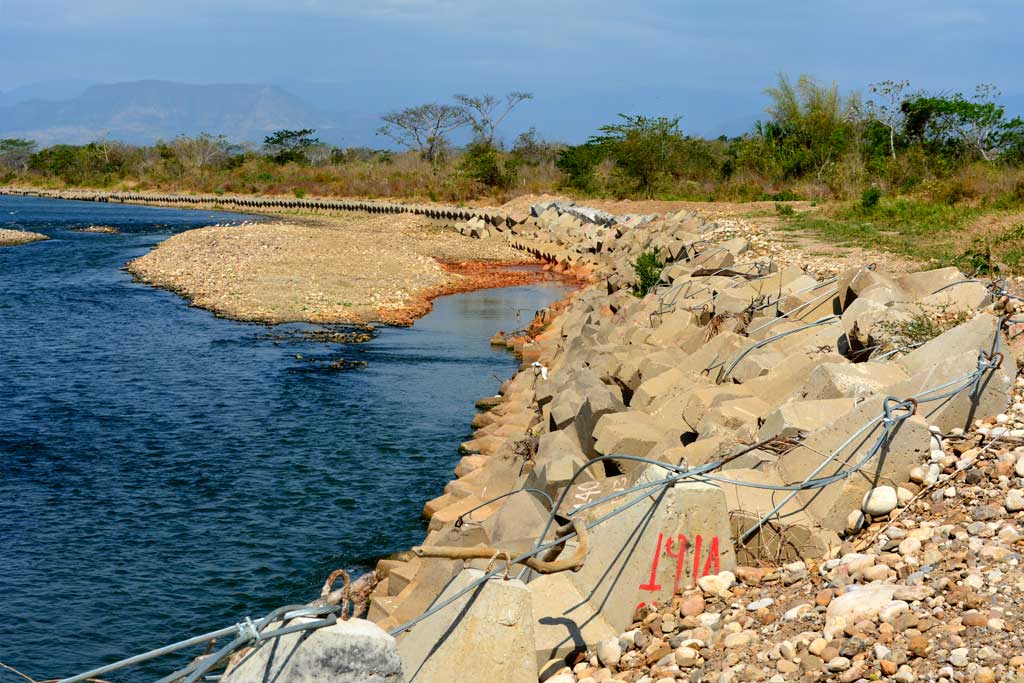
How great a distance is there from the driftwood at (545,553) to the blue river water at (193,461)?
4221 millimetres

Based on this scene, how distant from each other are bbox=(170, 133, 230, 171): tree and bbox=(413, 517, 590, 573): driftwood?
77332 millimetres

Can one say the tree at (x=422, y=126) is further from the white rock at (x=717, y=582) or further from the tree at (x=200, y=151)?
the white rock at (x=717, y=582)

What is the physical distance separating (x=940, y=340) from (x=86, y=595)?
7.55 metres

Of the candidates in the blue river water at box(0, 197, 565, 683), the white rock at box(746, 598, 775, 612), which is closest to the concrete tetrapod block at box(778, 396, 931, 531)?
the white rock at box(746, 598, 775, 612)

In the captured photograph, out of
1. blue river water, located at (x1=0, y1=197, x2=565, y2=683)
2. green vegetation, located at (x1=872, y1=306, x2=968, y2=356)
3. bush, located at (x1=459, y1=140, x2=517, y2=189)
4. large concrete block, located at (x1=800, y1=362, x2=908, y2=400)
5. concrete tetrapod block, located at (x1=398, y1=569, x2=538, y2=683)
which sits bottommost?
blue river water, located at (x1=0, y1=197, x2=565, y2=683)

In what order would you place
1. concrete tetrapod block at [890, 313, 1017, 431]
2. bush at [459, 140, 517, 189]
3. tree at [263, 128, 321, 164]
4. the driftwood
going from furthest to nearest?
tree at [263, 128, 321, 164]
bush at [459, 140, 517, 189]
concrete tetrapod block at [890, 313, 1017, 431]
the driftwood

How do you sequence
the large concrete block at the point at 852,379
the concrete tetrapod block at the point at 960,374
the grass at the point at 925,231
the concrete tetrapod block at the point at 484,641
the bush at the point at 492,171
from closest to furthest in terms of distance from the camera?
the concrete tetrapod block at the point at 484,641 < the concrete tetrapod block at the point at 960,374 < the large concrete block at the point at 852,379 < the grass at the point at 925,231 < the bush at the point at 492,171

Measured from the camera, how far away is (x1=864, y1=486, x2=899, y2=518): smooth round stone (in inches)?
204

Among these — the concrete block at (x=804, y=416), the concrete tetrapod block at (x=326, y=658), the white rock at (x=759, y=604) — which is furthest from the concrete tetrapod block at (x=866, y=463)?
the concrete tetrapod block at (x=326, y=658)

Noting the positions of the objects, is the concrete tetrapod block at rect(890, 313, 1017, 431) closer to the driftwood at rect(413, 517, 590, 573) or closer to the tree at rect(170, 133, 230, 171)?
the driftwood at rect(413, 517, 590, 573)

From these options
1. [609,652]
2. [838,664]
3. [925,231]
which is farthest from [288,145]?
[838,664]

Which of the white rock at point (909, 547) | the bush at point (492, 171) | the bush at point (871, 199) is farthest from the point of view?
the bush at point (492, 171)

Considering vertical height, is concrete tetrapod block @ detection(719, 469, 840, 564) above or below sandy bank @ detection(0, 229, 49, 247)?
below

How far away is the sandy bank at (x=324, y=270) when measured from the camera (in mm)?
23312
